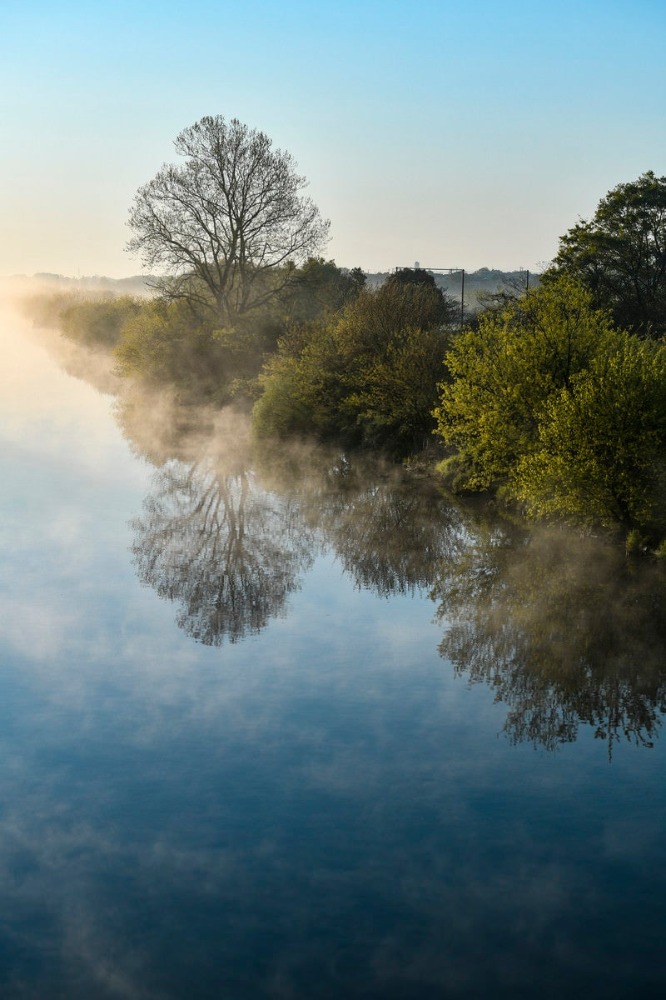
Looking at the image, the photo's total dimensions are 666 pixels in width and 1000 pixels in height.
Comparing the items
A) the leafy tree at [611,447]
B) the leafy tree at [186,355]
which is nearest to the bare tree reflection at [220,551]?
the leafy tree at [611,447]

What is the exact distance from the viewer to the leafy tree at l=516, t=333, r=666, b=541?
70.8ft

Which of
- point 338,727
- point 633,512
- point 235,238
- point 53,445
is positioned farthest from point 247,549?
point 235,238

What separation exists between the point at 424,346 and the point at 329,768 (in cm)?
2445

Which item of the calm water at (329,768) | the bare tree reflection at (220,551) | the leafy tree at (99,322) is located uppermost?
the leafy tree at (99,322)

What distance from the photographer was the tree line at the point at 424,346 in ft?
72.5

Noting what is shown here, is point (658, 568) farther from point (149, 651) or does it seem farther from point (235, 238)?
point (235, 238)

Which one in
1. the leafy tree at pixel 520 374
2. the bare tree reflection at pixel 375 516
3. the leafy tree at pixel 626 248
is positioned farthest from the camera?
the leafy tree at pixel 626 248

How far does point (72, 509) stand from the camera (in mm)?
28391

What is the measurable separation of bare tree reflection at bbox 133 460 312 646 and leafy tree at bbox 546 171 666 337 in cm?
2146

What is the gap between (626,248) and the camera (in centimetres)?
4572

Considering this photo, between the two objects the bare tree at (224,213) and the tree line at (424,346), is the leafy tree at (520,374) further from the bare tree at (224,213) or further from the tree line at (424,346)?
the bare tree at (224,213)

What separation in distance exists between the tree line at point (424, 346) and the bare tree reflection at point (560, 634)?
4.87 ft

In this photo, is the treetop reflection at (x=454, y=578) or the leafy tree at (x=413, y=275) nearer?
the treetop reflection at (x=454, y=578)

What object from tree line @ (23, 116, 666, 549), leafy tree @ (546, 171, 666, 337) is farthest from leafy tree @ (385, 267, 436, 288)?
leafy tree @ (546, 171, 666, 337)
